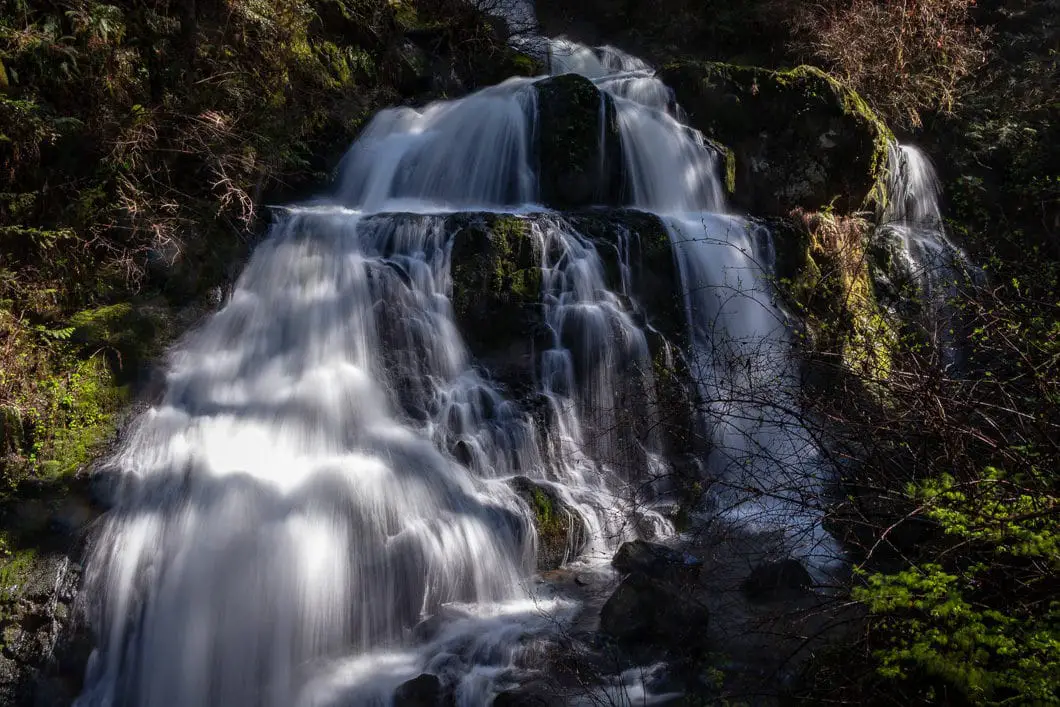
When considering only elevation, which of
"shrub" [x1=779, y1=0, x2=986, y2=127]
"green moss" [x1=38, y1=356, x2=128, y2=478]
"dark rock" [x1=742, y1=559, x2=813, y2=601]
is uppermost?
"shrub" [x1=779, y1=0, x2=986, y2=127]

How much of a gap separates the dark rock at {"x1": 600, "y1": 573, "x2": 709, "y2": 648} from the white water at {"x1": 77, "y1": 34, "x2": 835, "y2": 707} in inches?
19.0

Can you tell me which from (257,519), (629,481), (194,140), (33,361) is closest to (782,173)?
(629,481)

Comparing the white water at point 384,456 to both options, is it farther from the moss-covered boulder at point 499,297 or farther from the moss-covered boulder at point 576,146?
the moss-covered boulder at point 576,146

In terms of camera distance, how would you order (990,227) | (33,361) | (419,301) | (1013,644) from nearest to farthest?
(1013,644), (33,361), (419,301), (990,227)

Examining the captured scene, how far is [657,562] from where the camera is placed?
5.71m

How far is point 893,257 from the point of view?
1192cm

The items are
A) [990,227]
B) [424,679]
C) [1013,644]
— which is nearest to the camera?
[1013,644]

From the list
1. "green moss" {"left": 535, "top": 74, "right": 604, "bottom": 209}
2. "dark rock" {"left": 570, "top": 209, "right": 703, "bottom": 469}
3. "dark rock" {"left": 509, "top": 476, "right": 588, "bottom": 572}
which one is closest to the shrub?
"green moss" {"left": 535, "top": 74, "right": 604, "bottom": 209}

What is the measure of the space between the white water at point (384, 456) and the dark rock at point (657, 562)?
229 mm

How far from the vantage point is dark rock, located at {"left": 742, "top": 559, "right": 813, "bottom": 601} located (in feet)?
17.9

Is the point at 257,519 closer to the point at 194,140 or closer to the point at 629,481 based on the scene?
the point at 629,481

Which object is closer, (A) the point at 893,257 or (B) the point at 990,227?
(A) the point at 893,257

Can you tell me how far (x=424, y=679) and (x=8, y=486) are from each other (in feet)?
11.8

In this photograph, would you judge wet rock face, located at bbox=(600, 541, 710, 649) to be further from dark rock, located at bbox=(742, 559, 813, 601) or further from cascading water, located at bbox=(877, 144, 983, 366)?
cascading water, located at bbox=(877, 144, 983, 366)
